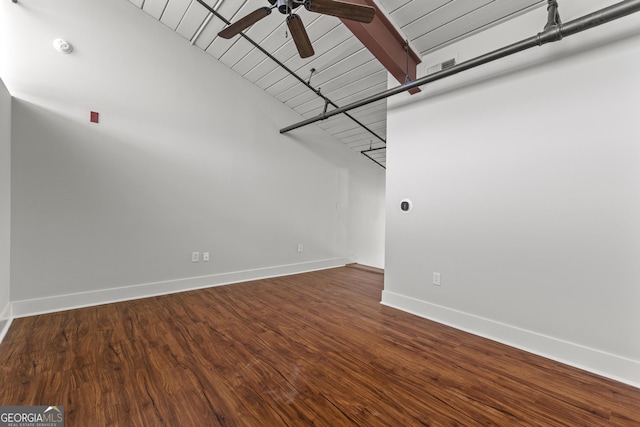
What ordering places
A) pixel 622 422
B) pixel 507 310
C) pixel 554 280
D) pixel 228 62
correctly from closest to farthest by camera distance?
pixel 622 422 < pixel 554 280 < pixel 507 310 < pixel 228 62

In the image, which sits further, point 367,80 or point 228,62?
point 228,62

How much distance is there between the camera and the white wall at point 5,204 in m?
2.33

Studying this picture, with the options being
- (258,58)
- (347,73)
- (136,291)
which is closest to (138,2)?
(258,58)

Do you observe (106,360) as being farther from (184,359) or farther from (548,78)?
(548,78)

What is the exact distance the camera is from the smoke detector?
9.37ft

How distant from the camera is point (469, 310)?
259cm

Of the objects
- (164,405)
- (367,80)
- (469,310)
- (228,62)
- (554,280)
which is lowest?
(164,405)

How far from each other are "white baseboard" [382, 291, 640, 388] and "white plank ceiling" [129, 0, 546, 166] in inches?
102

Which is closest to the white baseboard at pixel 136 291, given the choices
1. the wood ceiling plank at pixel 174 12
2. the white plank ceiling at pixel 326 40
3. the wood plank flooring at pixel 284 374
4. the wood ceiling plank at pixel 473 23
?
the wood plank flooring at pixel 284 374

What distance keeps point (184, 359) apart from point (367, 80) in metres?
3.75

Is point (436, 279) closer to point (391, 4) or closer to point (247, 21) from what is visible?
point (391, 4)

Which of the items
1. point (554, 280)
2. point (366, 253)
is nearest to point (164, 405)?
point (554, 280)

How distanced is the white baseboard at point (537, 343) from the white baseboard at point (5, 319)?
149 inches

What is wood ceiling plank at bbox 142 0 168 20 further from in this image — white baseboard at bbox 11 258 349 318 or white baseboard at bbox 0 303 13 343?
white baseboard at bbox 0 303 13 343
